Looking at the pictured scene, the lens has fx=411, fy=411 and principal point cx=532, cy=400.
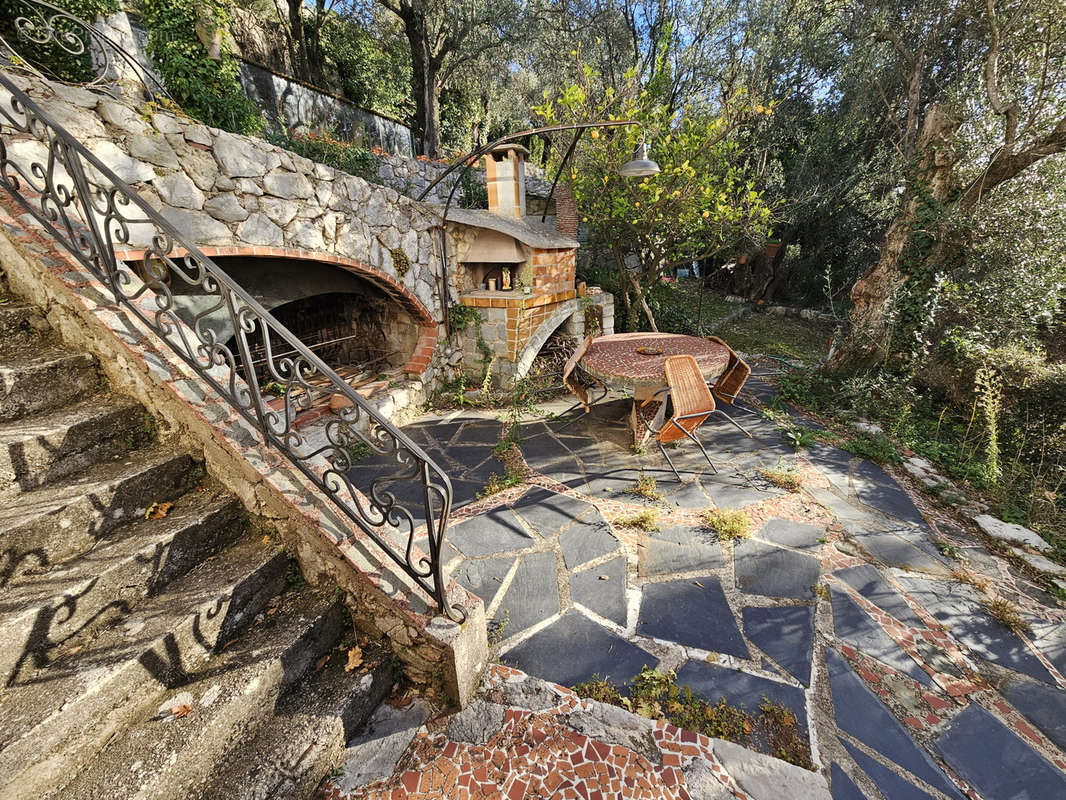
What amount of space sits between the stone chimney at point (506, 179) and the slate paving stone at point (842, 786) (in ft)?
22.1

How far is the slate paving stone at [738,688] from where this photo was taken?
6.96ft

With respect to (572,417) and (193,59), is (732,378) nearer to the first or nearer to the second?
(572,417)

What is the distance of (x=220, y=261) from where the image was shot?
424cm

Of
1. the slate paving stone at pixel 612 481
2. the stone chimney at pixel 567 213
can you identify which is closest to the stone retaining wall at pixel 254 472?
the slate paving stone at pixel 612 481

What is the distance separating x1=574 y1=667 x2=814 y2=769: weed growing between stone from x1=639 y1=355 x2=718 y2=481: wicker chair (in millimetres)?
2257

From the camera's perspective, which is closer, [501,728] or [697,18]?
[501,728]

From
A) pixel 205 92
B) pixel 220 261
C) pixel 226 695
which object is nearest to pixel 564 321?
pixel 220 261

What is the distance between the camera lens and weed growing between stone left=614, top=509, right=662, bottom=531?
3.45 m

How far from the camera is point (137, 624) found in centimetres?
163

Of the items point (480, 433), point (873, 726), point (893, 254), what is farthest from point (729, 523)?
point (893, 254)

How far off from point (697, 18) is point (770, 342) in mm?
8244

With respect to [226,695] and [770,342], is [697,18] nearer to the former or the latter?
[770,342]

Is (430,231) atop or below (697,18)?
below

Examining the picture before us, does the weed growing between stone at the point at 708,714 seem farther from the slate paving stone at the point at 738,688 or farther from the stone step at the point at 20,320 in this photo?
the stone step at the point at 20,320
